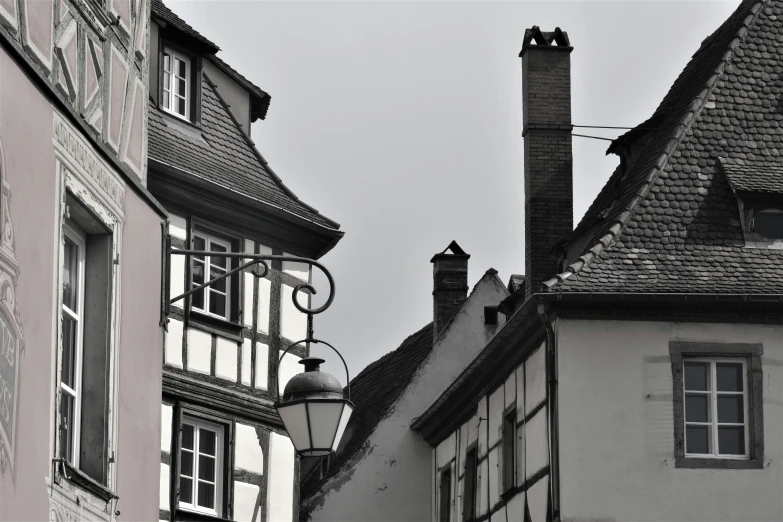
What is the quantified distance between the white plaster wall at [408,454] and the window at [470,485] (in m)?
3.42

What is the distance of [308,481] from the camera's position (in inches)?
1289

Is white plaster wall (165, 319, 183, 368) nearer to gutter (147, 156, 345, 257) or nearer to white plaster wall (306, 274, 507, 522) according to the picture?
gutter (147, 156, 345, 257)

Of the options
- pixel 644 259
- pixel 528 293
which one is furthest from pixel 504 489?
pixel 644 259

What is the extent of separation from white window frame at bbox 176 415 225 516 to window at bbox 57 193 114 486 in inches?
387

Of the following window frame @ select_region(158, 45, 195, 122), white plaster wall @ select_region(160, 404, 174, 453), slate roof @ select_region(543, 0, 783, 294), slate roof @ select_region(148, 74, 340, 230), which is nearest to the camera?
white plaster wall @ select_region(160, 404, 174, 453)

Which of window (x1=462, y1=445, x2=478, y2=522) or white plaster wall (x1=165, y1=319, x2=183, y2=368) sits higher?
white plaster wall (x1=165, y1=319, x2=183, y2=368)

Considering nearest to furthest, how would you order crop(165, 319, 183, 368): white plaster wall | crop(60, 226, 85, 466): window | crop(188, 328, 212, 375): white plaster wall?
crop(60, 226, 85, 466): window, crop(165, 319, 183, 368): white plaster wall, crop(188, 328, 212, 375): white plaster wall

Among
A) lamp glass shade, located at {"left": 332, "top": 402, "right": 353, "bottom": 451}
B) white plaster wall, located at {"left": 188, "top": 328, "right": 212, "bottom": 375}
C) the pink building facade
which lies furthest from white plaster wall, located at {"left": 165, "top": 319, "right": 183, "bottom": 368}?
lamp glass shade, located at {"left": 332, "top": 402, "right": 353, "bottom": 451}

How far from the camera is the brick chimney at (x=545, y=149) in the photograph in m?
25.4

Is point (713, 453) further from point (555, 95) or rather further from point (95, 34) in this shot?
point (95, 34)

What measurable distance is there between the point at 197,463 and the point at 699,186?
7187mm

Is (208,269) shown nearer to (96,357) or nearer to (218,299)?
(218,299)

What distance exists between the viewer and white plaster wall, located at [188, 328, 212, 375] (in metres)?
21.7

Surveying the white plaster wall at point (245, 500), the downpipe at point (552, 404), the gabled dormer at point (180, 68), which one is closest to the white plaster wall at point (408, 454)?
the gabled dormer at point (180, 68)
